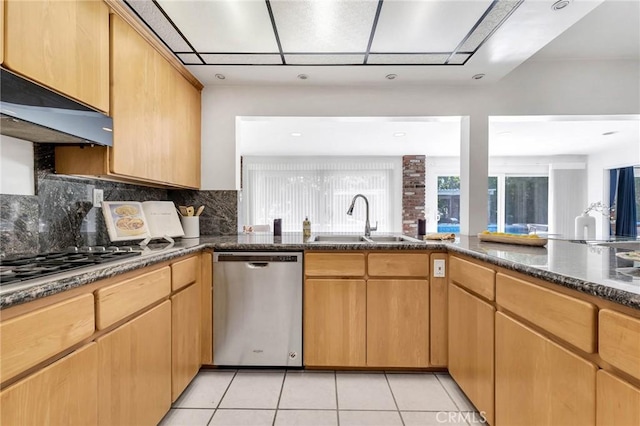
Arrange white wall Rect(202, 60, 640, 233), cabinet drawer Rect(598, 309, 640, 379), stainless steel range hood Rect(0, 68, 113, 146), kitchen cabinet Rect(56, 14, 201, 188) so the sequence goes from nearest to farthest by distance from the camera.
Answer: cabinet drawer Rect(598, 309, 640, 379) → stainless steel range hood Rect(0, 68, 113, 146) → kitchen cabinet Rect(56, 14, 201, 188) → white wall Rect(202, 60, 640, 233)

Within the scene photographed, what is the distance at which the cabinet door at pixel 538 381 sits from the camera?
0.87m

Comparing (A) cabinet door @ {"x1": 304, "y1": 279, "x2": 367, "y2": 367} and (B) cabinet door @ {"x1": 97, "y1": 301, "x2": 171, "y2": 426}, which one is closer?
(B) cabinet door @ {"x1": 97, "y1": 301, "x2": 171, "y2": 426}

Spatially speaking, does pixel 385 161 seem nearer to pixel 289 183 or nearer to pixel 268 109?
pixel 289 183

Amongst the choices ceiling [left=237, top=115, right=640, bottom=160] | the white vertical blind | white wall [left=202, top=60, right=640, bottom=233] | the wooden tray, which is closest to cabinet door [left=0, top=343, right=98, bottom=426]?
white wall [left=202, top=60, right=640, bottom=233]

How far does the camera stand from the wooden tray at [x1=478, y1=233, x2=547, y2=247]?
5.42 feet

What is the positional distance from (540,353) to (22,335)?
5.14 ft

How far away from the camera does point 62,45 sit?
3.93ft

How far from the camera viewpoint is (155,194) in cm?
238

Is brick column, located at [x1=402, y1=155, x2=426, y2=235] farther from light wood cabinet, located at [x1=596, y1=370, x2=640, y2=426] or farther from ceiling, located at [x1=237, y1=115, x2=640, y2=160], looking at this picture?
light wood cabinet, located at [x1=596, y1=370, x2=640, y2=426]

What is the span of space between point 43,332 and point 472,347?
1.76 meters

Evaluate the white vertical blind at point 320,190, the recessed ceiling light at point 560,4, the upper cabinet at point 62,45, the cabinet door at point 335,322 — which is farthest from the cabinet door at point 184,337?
the white vertical blind at point 320,190

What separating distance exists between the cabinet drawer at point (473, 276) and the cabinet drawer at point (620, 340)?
1.82ft

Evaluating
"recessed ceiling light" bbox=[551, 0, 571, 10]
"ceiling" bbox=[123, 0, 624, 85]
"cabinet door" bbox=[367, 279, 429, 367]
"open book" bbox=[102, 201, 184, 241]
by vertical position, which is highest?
"ceiling" bbox=[123, 0, 624, 85]

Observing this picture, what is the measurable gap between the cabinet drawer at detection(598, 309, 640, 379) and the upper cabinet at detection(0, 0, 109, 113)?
194cm
